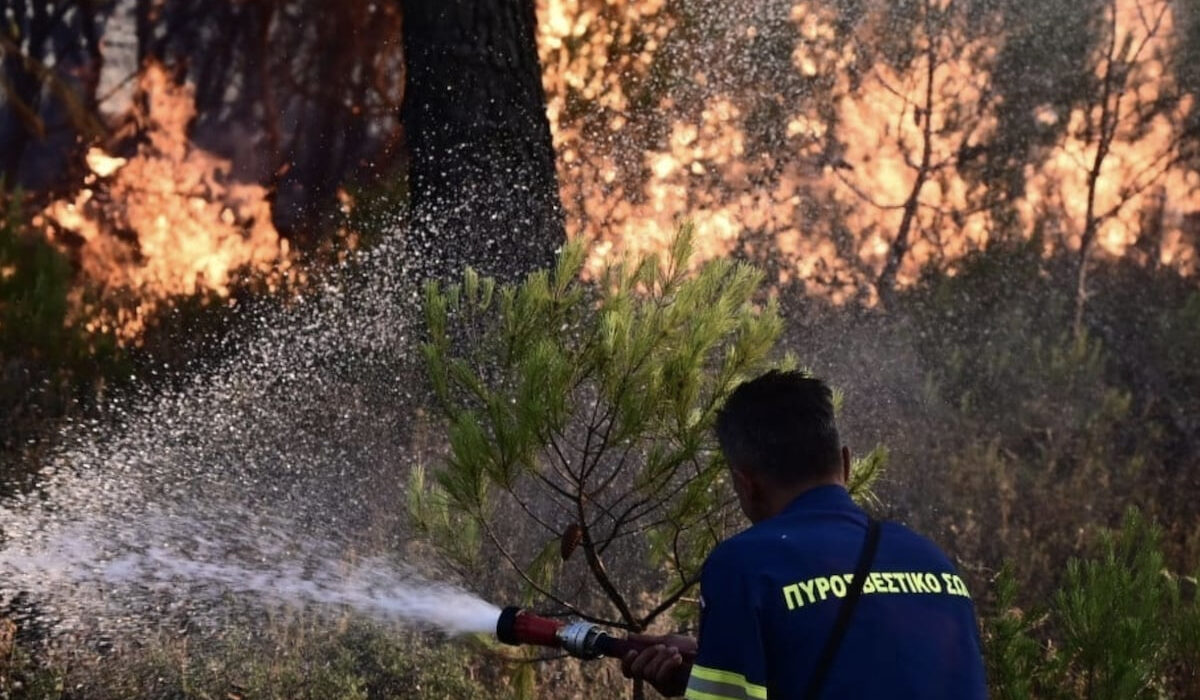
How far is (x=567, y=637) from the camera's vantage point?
8.41 feet

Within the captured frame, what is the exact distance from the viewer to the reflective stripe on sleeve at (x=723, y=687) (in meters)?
2.00

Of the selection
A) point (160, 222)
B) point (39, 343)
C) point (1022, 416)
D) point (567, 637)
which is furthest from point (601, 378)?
point (160, 222)

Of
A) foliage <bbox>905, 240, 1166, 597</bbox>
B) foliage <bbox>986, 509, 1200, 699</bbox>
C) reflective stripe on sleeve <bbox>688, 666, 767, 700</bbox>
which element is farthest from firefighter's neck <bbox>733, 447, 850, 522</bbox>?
foliage <bbox>905, 240, 1166, 597</bbox>

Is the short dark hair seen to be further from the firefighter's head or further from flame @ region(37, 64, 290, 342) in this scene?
flame @ region(37, 64, 290, 342)

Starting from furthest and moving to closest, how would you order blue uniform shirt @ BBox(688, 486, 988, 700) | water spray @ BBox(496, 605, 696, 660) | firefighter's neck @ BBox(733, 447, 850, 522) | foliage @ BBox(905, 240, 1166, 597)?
1. foliage @ BBox(905, 240, 1166, 597)
2. water spray @ BBox(496, 605, 696, 660)
3. firefighter's neck @ BBox(733, 447, 850, 522)
4. blue uniform shirt @ BBox(688, 486, 988, 700)

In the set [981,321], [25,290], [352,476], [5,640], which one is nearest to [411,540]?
[352,476]

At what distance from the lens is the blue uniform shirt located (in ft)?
6.55

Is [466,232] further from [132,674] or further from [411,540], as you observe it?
[132,674]

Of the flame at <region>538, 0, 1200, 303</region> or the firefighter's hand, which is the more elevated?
the flame at <region>538, 0, 1200, 303</region>

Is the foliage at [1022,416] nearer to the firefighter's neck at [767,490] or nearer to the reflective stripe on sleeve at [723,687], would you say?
the firefighter's neck at [767,490]

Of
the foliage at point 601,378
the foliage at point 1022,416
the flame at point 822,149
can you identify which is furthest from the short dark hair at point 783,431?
the flame at point 822,149

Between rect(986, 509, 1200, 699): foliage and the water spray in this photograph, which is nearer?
the water spray

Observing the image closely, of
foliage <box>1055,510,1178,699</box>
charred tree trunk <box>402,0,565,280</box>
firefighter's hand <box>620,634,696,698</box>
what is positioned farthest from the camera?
charred tree trunk <box>402,0,565,280</box>

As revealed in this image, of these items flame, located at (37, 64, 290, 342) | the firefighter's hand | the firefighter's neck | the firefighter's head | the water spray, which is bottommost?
the firefighter's hand
